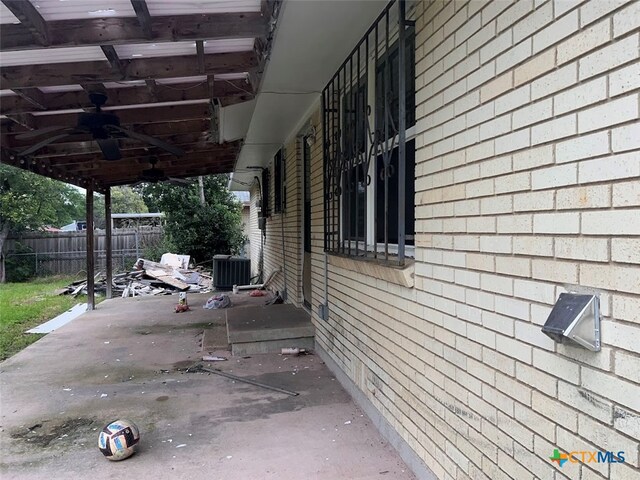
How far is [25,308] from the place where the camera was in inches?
443

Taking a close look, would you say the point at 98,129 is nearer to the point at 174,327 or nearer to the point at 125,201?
the point at 174,327

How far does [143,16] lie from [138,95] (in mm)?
2061

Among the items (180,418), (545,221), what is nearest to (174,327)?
(180,418)

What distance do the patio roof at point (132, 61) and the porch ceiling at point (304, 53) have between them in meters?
0.14

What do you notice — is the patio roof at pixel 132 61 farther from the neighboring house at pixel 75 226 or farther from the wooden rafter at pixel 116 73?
the neighboring house at pixel 75 226

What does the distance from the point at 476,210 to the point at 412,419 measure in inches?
59.5

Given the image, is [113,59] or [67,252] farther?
[67,252]

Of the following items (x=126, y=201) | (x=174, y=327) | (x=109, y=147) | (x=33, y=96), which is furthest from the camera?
(x=126, y=201)

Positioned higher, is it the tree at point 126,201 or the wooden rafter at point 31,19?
the tree at point 126,201

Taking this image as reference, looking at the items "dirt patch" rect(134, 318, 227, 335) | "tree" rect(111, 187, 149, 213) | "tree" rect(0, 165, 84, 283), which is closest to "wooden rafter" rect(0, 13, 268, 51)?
"dirt patch" rect(134, 318, 227, 335)

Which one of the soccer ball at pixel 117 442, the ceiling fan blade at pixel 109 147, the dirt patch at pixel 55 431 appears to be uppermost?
the ceiling fan blade at pixel 109 147

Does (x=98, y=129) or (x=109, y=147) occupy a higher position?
(x=98, y=129)

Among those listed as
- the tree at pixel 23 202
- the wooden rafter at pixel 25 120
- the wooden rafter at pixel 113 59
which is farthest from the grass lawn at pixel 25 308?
the wooden rafter at pixel 113 59

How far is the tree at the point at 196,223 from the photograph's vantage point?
18.3 m
